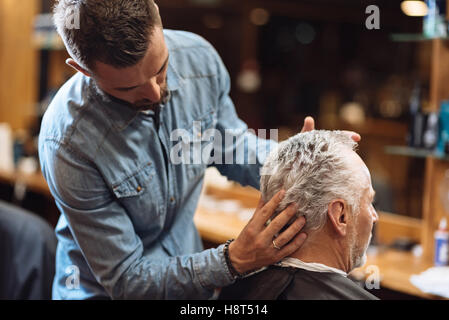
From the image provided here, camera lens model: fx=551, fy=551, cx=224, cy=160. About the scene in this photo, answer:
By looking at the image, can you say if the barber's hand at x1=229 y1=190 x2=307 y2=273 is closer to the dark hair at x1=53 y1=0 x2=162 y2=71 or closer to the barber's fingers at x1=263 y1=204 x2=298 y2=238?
the barber's fingers at x1=263 y1=204 x2=298 y2=238

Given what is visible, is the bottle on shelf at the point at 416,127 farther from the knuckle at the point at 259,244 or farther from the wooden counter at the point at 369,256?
the knuckle at the point at 259,244

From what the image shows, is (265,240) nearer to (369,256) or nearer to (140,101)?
(140,101)

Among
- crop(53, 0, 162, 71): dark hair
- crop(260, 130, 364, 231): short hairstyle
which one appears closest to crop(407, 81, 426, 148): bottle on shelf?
crop(260, 130, 364, 231): short hairstyle

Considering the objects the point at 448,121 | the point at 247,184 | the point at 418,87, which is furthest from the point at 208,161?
the point at 418,87

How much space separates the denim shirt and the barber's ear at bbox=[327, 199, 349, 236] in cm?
24

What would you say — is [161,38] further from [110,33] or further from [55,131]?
[55,131]

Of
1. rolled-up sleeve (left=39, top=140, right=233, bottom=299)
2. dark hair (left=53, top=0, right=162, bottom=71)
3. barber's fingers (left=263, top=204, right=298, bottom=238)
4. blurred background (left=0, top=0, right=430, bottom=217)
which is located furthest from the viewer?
blurred background (left=0, top=0, right=430, bottom=217)

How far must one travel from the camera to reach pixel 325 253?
1341mm

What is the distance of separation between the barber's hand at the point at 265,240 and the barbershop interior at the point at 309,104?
24cm

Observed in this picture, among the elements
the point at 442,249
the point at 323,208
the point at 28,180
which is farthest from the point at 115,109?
the point at 28,180

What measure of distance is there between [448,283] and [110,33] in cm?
148

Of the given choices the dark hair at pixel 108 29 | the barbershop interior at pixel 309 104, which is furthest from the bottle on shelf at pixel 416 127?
the dark hair at pixel 108 29

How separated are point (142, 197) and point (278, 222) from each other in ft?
1.24

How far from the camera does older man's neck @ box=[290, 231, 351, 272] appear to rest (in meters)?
1.32
